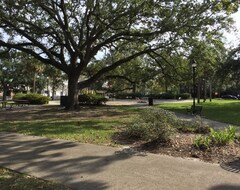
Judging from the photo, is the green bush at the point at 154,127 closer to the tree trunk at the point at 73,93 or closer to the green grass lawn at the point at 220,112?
the green grass lawn at the point at 220,112

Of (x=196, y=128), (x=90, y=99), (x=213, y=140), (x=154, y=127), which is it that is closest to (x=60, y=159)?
(x=154, y=127)

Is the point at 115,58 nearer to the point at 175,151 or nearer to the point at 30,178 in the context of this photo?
the point at 175,151

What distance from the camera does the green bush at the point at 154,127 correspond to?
9484mm

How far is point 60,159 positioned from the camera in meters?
7.78

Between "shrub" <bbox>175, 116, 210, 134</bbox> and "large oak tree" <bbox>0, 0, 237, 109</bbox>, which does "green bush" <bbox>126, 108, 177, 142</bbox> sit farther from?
"large oak tree" <bbox>0, 0, 237, 109</bbox>

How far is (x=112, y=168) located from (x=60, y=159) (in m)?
1.45

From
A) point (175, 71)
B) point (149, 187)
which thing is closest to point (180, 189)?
point (149, 187)

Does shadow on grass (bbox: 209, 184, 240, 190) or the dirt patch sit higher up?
the dirt patch

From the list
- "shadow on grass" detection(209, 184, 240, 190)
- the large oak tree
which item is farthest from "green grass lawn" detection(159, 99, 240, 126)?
"shadow on grass" detection(209, 184, 240, 190)

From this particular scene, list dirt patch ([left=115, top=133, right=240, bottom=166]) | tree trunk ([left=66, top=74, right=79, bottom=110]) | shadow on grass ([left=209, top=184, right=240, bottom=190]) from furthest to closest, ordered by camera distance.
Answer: tree trunk ([left=66, top=74, right=79, bottom=110]) → dirt patch ([left=115, top=133, right=240, bottom=166]) → shadow on grass ([left=209, top=184, right=240, bottom=190])

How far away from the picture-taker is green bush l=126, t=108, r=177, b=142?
31.1ft

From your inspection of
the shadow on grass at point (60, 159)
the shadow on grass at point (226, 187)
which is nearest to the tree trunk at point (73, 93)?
the shadow on grass at point (60, 159)

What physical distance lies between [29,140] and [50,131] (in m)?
2.02

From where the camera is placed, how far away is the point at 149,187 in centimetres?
580
